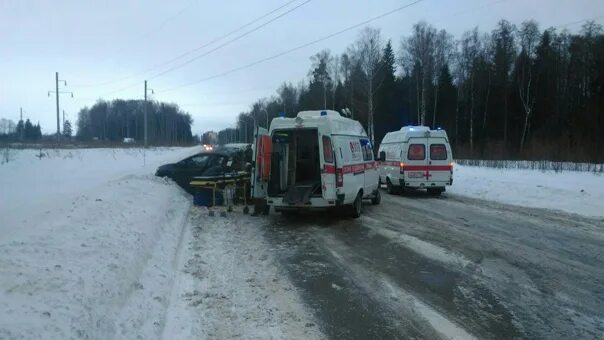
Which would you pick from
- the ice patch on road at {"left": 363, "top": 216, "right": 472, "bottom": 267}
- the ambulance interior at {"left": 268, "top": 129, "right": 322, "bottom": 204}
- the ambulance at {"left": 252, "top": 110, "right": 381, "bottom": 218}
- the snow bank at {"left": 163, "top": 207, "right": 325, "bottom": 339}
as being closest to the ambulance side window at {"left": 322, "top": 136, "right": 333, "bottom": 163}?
the ambulance at {"left": 252, "top": 110, "right": 381, "bottom": 218}

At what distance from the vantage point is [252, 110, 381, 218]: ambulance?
38.6 ft

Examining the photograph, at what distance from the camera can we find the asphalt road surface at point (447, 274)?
5.36 meters

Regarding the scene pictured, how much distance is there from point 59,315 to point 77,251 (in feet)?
6.87

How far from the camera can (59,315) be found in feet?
14.4

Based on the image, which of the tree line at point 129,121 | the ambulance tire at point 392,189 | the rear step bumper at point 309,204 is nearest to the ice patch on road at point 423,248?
the rear step bumper at point 309,204

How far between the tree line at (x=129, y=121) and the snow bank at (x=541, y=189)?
133667mm

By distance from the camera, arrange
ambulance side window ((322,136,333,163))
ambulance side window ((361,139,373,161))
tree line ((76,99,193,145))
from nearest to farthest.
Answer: ambulance side window ((322,136,333,163)) → ambulance side window ((361,139,373,161)) → tree line ((76,99,193,145))

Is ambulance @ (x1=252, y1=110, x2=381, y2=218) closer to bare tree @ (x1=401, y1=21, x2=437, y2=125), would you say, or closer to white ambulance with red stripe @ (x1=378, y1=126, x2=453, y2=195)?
white ambulance with red stripe @ (x1=378, y1=126, x2=453, y2=195)

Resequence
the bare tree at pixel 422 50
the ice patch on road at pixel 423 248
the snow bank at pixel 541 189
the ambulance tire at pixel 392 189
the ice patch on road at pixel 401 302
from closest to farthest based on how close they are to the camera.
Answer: the ice patch on road at pixel 401 302
the ice patch on road at pixel 423 248
the snow bank at pixel 541 189
the ambulance tire at pixel 392 189
the bare tree at pixel 422 50

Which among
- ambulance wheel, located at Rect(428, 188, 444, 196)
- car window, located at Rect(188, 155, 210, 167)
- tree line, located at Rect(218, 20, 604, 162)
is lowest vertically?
ambulance wheel, located at Rect(428, 188, 444, 196)

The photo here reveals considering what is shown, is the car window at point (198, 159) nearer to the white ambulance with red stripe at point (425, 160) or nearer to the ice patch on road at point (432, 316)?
the white ambulance with red stripe at point (425, 160)

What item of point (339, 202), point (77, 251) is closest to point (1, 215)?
point (77, 251)

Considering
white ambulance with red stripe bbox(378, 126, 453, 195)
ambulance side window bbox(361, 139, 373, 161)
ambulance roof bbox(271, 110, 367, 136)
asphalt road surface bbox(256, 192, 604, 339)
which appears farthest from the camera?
white ambulance with red stripe bbox(378, 126, 453, 195)

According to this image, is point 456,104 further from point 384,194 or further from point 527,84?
point 384,194
